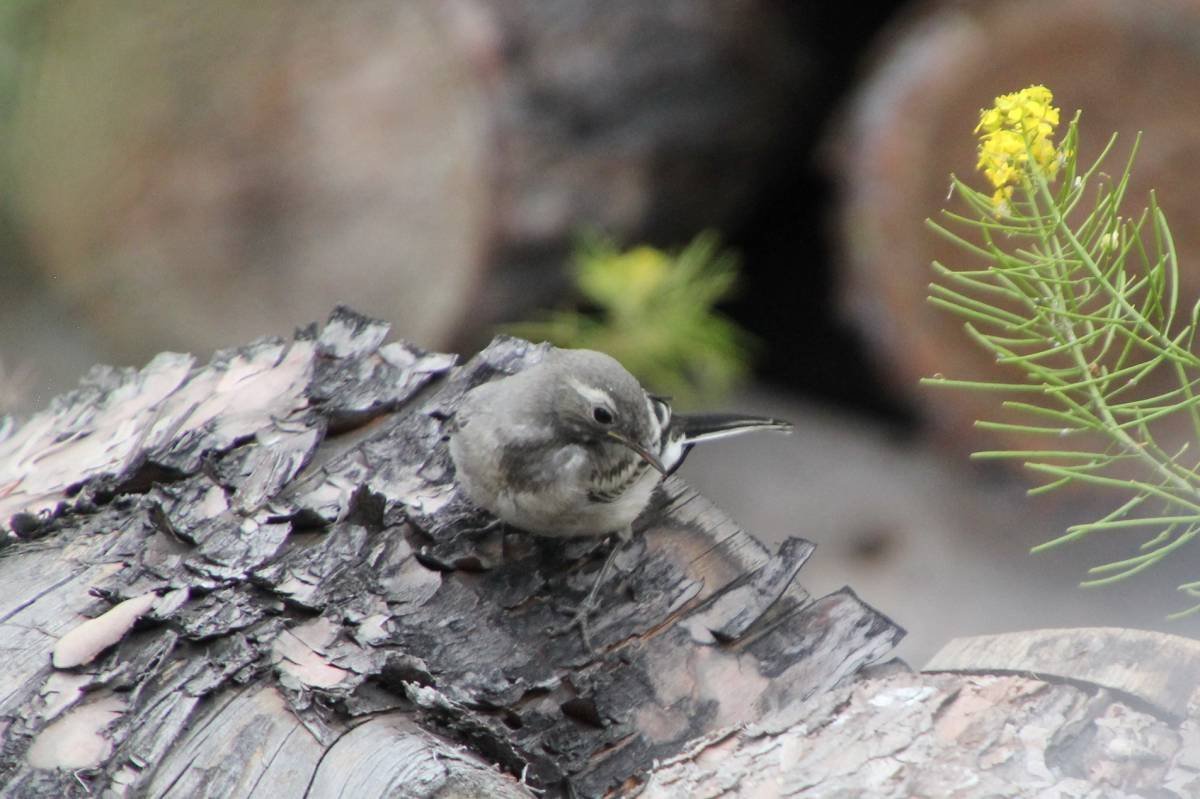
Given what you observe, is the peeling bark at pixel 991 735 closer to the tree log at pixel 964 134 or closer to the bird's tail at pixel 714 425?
the bird's tail at pixel 714 425

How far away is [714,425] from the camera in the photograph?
3016 millimetres

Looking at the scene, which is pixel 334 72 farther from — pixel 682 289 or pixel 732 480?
pixel 732 480

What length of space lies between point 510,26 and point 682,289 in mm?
1051

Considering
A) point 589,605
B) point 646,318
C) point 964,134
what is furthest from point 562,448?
point 964,134

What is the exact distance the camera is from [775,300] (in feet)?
17.6

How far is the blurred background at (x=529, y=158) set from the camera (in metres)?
3.68

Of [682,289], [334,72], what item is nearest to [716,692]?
[682,289]

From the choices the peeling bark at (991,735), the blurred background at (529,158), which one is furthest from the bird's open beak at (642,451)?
the blurred background at (529,158)

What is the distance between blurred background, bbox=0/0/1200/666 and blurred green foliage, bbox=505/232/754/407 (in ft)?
0.20

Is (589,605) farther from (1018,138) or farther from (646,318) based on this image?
(646,318)

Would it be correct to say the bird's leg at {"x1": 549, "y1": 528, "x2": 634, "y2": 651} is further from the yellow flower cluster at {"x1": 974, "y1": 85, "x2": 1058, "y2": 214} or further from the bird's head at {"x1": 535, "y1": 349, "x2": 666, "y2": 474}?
the yellow flower cluster at {"x1": 974, "y1": 85, "x2": 1058, "y2": 214}

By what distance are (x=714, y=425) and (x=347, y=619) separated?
121 centimetres

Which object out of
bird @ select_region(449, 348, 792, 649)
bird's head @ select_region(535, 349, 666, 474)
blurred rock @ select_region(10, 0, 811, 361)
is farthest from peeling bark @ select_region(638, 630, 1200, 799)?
blurred rock @ select_region(10, 0, 811, 361)

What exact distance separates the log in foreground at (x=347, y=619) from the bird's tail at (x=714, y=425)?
0.42 meters
